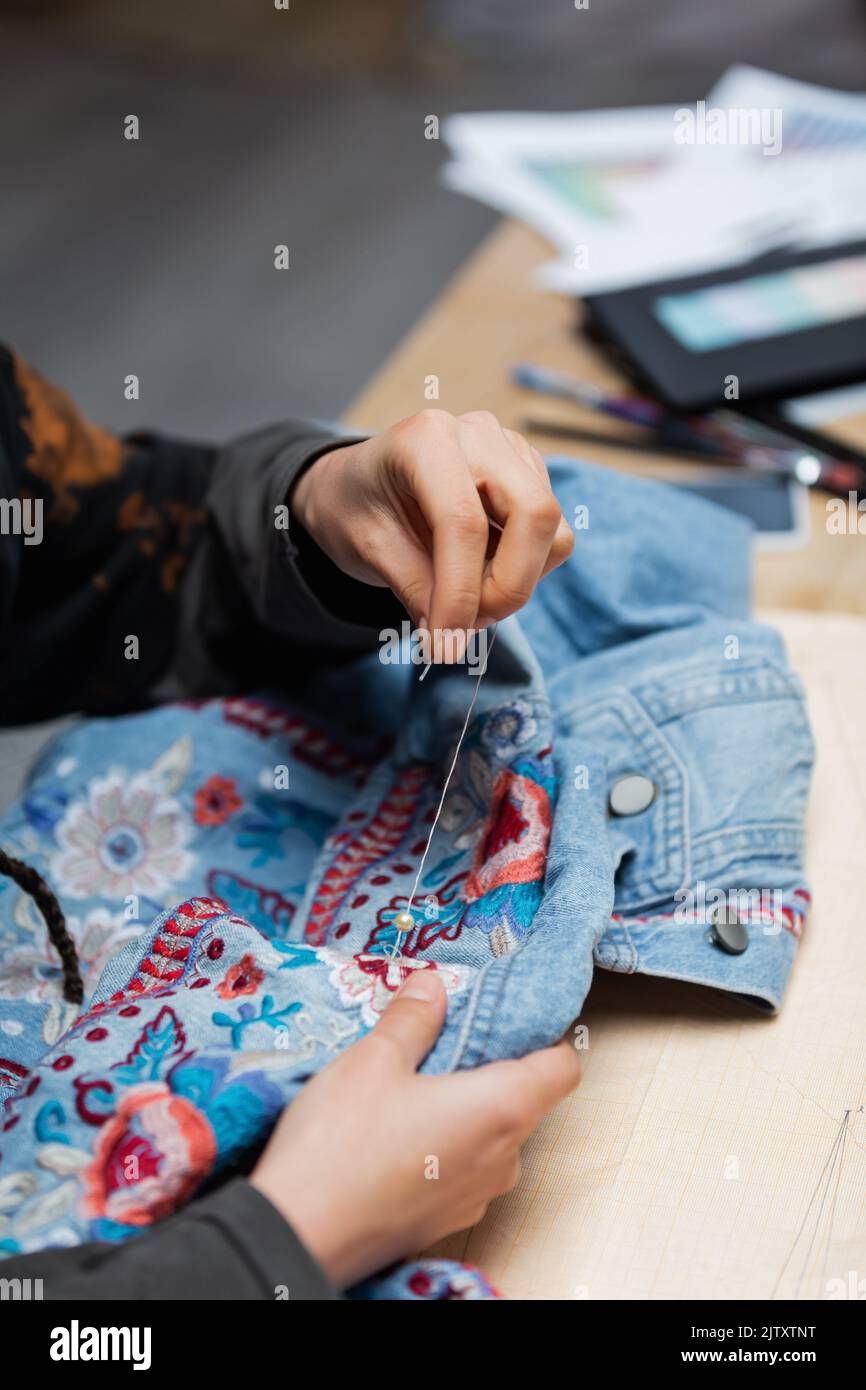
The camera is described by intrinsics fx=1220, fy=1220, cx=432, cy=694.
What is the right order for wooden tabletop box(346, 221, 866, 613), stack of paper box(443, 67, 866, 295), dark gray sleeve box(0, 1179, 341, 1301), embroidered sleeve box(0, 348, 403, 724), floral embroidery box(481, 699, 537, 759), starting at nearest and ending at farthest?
dark gray sleeve box(0, 1179, 341, 1301) < floral embroidery box(481, 699, 537, 759) < embroidered sleeve box(0, 348, 403, 724) < wooden tabletop box(346, 221, 866, 613) < stack of paper box(443, 67, 866, 295)

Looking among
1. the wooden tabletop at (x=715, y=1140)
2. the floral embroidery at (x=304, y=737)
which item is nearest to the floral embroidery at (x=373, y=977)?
the wooden tabletop at (x=715, y=1140)

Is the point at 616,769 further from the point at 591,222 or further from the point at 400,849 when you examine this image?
the point at 591,222

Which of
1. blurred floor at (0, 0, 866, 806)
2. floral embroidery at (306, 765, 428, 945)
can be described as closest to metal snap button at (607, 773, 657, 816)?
floral embroidery at (306, 765, 428, 945)

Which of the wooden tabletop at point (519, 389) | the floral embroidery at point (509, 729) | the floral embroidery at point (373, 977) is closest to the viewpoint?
the floral embroidery at point (373, 977)

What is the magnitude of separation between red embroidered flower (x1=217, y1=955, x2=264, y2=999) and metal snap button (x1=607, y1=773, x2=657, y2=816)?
232mm

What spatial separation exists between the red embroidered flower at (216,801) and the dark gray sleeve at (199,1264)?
0.32 metres

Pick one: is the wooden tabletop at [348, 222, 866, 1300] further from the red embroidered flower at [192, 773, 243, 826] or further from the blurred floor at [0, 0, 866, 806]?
the blurred floor at [0, 0, 866, 806]

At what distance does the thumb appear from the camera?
524 mm

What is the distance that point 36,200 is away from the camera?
7.36ft

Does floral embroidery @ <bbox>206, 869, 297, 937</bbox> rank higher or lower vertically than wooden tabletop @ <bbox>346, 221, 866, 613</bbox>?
lower

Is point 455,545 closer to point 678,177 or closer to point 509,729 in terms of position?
point 509,729

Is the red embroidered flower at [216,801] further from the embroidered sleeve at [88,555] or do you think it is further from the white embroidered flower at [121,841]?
the embroidered sleeve at [88,555]

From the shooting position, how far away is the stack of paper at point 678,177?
1261mm
